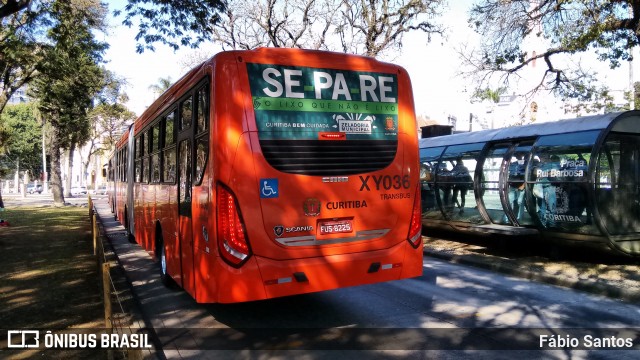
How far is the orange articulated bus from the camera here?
4895 mm

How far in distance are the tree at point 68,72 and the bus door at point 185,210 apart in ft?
31.4

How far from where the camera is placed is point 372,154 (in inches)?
224

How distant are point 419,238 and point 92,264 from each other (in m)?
6.85

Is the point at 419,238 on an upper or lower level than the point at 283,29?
lower

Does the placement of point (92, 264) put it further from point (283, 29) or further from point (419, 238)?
point (283, 29)

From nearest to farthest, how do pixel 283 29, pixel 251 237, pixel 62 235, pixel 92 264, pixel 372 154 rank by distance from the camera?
pixel 251 237 < pixel 372 154 < pixel 92 264 < pixel 62 235 < pixel 283 29

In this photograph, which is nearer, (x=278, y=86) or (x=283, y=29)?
(x=278, y=86)

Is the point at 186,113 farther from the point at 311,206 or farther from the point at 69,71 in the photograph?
the point at 69,71

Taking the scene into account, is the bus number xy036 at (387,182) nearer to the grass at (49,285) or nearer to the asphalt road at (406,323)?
the asphalt road at (406,323)

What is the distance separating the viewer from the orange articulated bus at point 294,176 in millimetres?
4895

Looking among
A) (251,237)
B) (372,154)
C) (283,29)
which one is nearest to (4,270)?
(251,237)

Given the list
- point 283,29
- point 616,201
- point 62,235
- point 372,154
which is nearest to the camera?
point 372,154

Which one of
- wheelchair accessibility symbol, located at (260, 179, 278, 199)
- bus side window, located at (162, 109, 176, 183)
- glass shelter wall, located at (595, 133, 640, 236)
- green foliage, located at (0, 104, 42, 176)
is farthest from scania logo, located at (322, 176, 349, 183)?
green foliage, located at (0, 104, 42, 176)

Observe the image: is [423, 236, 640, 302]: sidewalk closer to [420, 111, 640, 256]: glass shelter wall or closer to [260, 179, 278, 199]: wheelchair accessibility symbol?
[420, 111, 640, 256]: glass shelter wall
